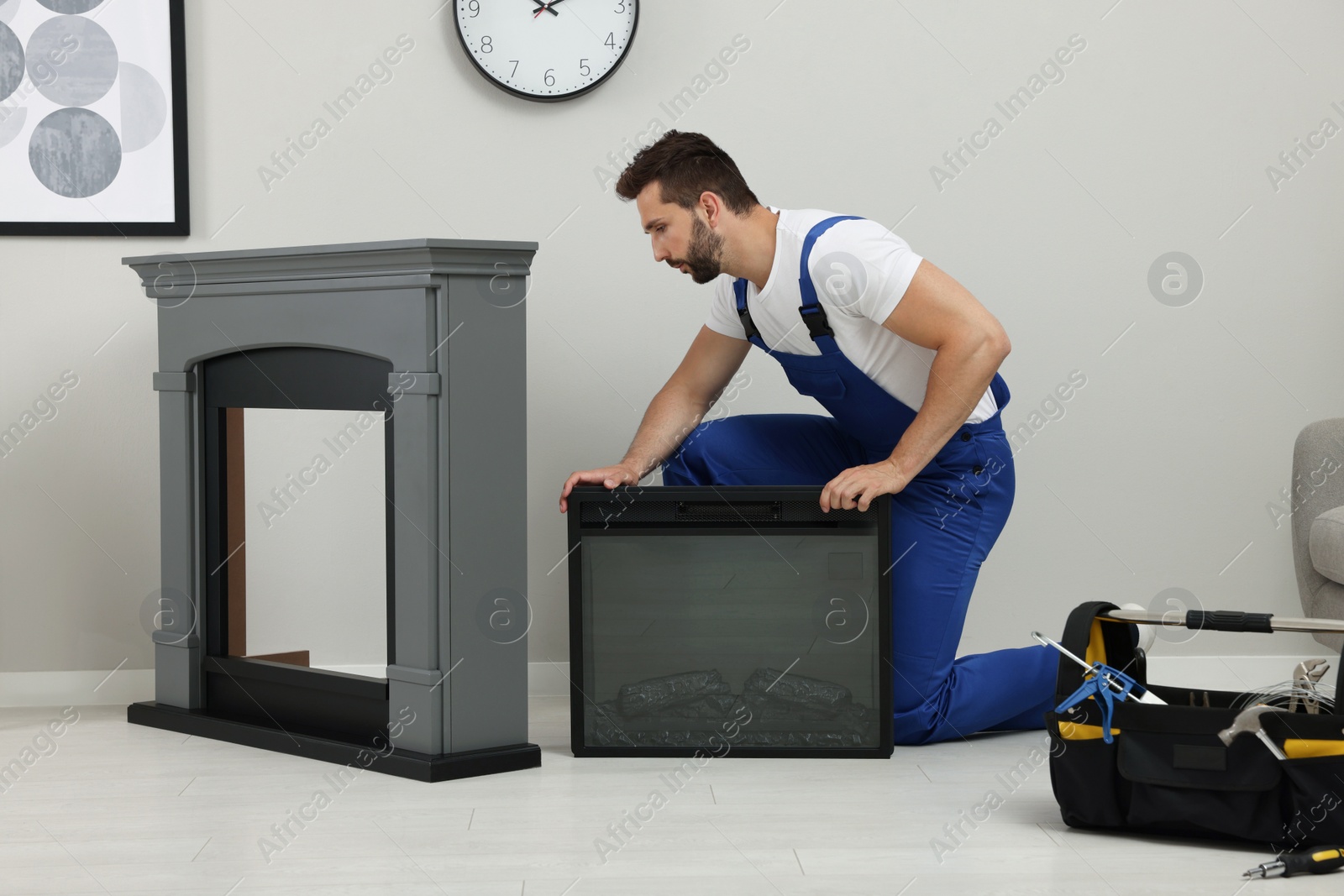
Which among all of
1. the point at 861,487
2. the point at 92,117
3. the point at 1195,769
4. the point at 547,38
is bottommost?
the point at 1195,769

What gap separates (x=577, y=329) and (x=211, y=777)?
1086 millimetres

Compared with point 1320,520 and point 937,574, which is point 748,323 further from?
point 1320,520

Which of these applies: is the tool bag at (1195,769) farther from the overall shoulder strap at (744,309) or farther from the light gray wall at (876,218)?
the light gray wall at (876,218)

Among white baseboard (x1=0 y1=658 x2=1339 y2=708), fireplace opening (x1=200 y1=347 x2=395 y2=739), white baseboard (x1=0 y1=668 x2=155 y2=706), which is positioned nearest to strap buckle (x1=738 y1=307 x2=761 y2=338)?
fireplace opening (x1=200 y1=347 x2=395 y2=739)

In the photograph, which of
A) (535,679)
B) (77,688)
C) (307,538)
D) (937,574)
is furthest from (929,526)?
(77,688)

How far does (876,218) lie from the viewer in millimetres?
2430

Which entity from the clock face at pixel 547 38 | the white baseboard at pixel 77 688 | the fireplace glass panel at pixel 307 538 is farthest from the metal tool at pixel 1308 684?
the white baseboard at pixel 77 688

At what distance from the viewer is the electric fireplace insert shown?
6.06ft

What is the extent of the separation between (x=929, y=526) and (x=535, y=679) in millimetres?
910

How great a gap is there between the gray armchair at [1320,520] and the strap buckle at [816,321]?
34.2 inches

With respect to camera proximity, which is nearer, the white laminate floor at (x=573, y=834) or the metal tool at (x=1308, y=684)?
the white laminate floor at (x=573, y=834)

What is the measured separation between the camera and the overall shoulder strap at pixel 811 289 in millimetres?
1835

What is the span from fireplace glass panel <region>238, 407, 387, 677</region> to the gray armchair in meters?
1.58

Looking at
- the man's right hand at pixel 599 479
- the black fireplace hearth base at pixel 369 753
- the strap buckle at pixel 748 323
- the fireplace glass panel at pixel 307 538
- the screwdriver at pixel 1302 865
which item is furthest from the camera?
the fireplace glass panel at pixel 307 538
